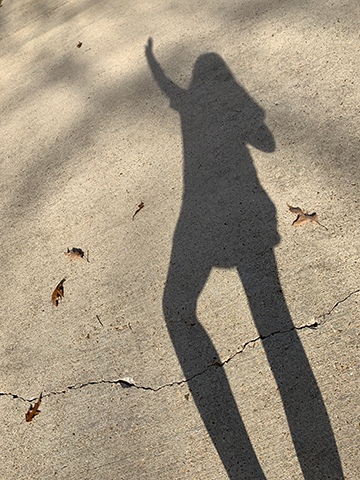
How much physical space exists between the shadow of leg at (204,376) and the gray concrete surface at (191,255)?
12 millimetres

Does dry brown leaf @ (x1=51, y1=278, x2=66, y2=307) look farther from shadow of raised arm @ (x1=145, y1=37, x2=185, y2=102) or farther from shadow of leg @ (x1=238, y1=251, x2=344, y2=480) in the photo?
shadow of raised arm @ (x1=145, y1=37, x2=185, y2=102)

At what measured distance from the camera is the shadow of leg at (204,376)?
8.13 ft

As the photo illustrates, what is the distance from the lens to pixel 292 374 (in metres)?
2.63

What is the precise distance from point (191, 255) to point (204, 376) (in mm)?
1026

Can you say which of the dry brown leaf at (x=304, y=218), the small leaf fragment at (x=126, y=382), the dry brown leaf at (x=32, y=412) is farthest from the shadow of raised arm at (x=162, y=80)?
the dry brown leaf at (x=32, y=412)

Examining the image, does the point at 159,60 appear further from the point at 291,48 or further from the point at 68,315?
the point at 68,315

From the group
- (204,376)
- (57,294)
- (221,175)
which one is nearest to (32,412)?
(57,294)

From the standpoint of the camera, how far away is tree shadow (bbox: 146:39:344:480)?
249 cm

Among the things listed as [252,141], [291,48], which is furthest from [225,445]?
[291,48]

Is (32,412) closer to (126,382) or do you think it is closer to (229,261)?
(126,382)

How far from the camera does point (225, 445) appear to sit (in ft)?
8.27

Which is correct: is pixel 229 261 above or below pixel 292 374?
above

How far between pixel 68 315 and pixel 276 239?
1933 mm

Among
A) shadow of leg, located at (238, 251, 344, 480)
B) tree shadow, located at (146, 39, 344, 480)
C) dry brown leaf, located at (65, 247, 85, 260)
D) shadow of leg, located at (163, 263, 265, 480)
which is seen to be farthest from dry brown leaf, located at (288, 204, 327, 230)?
dry brown leaf, located at (65, 247, 85, 260)
